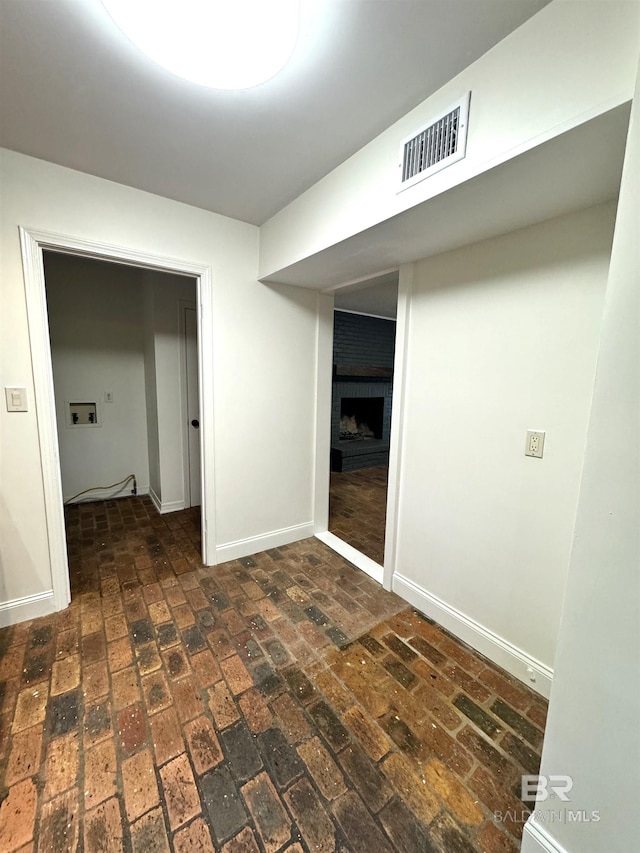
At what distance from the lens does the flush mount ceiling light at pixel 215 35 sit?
92cm

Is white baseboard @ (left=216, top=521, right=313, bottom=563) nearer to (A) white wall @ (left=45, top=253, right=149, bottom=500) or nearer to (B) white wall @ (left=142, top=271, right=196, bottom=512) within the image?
(B) white wall @ (left=142, top=271, right=196, bottom=512)

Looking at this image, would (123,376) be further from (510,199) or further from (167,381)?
(510,199)

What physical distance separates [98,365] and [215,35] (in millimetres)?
3182

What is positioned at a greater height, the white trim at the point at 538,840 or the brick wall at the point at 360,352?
the brick wall at the point at 360,352

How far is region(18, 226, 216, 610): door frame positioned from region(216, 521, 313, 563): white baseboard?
0.93 meters

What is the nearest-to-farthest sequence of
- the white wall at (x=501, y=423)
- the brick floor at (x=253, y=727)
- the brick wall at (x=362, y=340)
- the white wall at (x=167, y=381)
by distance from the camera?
the brick floor at (x=253, y=727)
the white wall at (x=501, y=423)
the white wall at (x=167, y=381)
the brick wall at (x=362, y=340)

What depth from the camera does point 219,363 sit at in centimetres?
232

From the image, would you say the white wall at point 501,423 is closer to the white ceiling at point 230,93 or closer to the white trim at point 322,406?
the white ceiling at point 230,93

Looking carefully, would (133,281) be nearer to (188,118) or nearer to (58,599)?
(188,118)

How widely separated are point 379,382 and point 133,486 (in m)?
3.80

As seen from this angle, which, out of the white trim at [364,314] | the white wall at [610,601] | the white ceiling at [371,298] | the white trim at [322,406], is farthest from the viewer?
the white trim at [364,314]

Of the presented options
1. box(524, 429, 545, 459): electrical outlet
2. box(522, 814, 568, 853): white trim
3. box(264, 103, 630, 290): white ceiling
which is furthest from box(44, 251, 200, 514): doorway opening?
box(522, 814, 568, 853): white trim

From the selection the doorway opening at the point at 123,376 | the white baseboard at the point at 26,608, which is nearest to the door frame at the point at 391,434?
the doorway opening at the point at 123,376

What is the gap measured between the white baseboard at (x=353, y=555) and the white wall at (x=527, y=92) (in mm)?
2184
